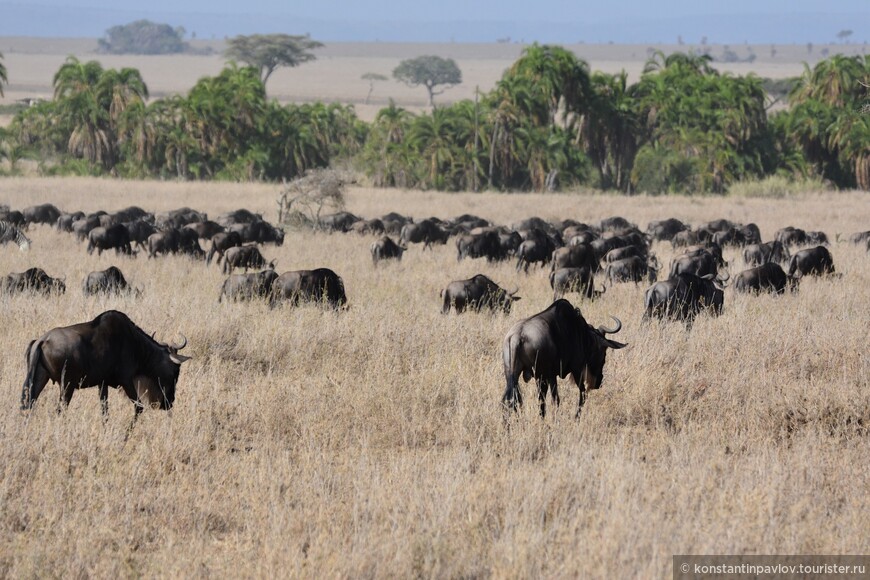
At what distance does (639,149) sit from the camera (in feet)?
167

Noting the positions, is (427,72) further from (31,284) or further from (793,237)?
(31,284)

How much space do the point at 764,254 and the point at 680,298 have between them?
26.6 feet

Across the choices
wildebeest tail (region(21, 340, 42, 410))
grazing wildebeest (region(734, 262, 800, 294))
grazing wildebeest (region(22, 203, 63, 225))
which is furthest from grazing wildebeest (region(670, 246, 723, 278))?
grazing wildebeest (region(22, 203, 63, 225))

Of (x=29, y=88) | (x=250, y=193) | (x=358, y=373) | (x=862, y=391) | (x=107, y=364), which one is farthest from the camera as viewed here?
(x=29, y=88)

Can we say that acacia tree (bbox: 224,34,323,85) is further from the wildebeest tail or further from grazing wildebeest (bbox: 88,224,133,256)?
the wildebeest tail

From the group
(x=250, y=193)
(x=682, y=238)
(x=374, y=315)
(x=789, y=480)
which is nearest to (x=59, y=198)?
(x=250, y=193)

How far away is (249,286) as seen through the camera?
41.4 feet

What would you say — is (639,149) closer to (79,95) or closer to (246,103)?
(246,103)

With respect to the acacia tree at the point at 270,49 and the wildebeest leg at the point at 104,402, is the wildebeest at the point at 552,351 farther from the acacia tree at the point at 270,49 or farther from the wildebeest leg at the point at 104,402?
the acacia tree at the point at 270,49

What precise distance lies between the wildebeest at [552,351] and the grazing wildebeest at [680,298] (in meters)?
3.77

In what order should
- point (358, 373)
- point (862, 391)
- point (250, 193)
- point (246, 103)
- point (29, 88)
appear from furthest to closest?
point (29, 88)
point (246, 103)
point (250, 193)
point (358, 373)
point (862, 391)

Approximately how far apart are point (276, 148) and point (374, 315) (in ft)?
130

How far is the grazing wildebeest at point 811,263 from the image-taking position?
16.2 meters

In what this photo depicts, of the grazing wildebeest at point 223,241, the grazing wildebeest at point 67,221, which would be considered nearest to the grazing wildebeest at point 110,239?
the grazing wildebeest at point 223,241
